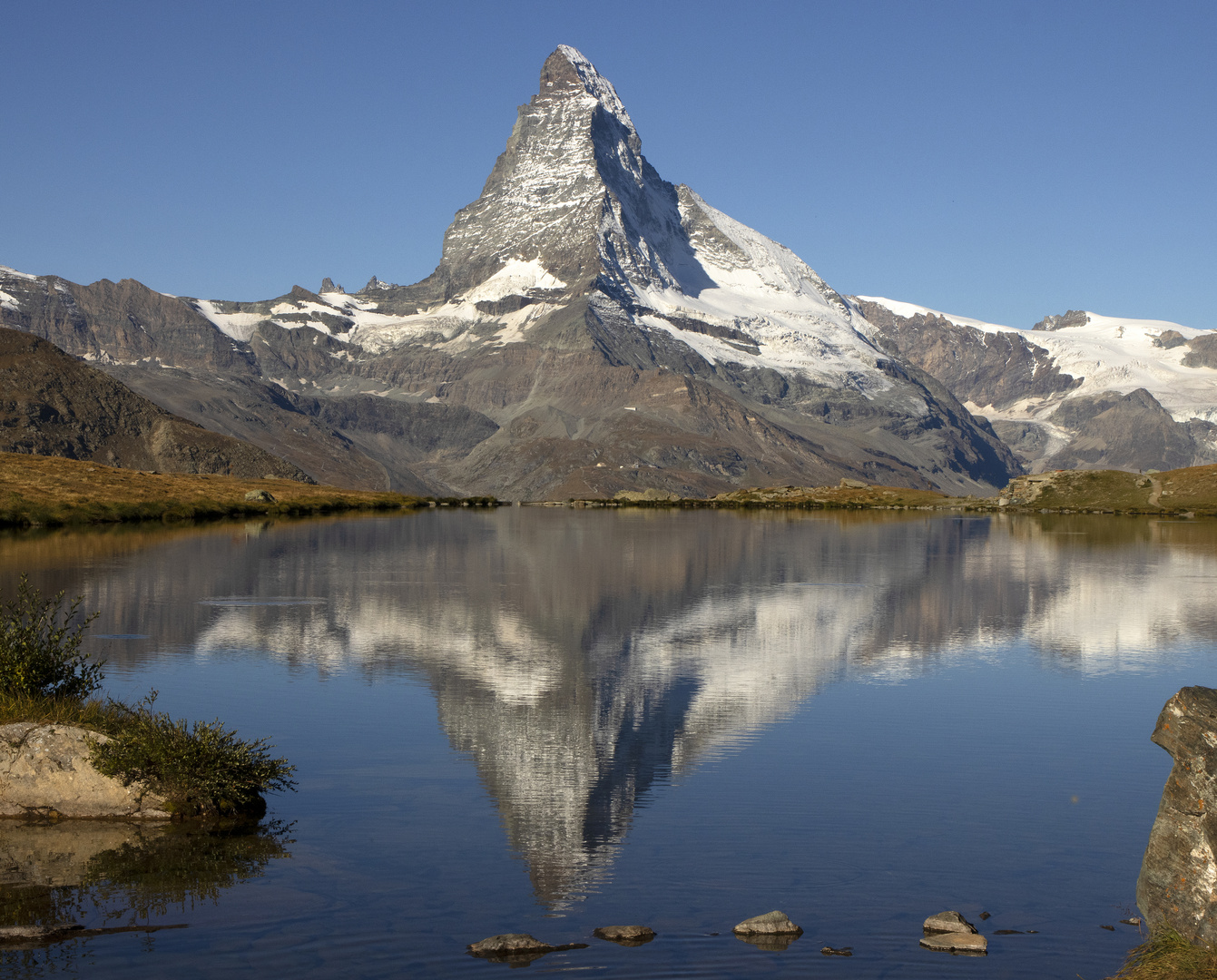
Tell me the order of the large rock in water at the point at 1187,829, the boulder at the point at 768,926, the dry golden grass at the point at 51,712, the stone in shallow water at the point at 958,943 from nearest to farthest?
the large rock in water at the point at 1187,829, the stone in shallow water at the point at 958,943, the boulder at the point at 768,926, the dry golden grass at the point at 51,712

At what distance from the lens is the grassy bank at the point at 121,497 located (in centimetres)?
10138

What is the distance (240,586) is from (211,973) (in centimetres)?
4166

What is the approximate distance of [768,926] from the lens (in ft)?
45.4

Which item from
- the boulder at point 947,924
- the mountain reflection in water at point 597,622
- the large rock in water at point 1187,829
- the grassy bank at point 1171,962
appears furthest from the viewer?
the mountain reflection in water at point 597,622

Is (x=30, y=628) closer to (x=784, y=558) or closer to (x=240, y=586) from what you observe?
(x=240, y=586)

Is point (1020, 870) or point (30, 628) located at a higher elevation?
point (30, 628)

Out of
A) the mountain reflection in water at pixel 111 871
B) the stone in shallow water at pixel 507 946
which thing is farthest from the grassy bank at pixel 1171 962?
the mountain reflection in water at pixel 111 871

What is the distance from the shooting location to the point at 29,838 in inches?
661

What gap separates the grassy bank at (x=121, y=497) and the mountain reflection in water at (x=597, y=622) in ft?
69.6

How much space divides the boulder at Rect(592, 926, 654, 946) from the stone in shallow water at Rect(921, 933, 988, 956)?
10.5 feet

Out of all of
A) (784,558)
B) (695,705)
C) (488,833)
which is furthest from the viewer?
(784,558)

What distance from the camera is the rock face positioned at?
57.9ft

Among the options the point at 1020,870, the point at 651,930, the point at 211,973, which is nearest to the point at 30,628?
the point at 211,973

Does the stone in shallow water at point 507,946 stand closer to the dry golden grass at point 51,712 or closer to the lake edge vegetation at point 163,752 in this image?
the lake edge vegetation at point 163,752
